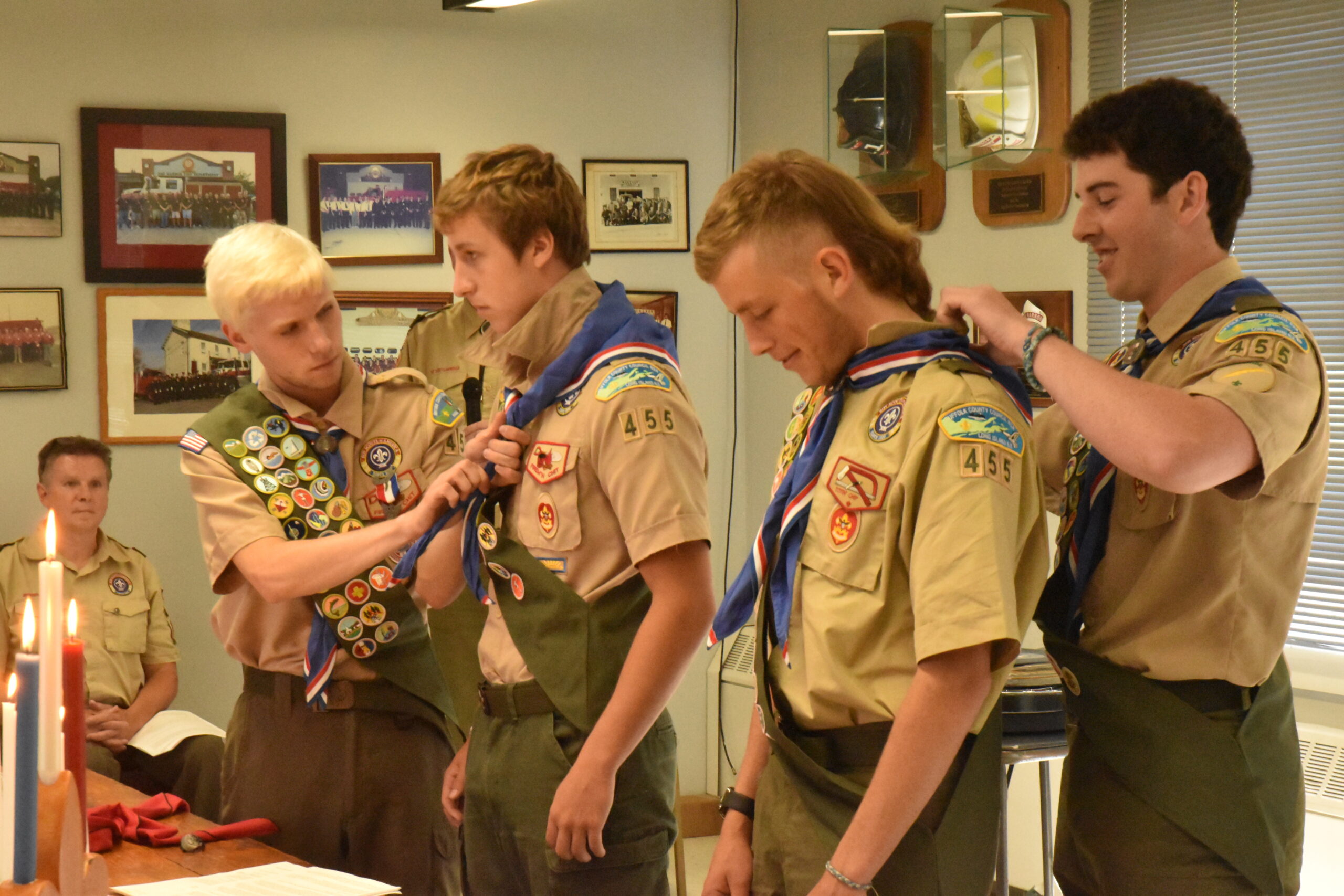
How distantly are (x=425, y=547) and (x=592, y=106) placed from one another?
10.1ft

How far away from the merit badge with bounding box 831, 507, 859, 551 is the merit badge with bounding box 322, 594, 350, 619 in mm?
927

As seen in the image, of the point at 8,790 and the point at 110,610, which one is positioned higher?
the point at 8,790

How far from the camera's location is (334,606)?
2043mm

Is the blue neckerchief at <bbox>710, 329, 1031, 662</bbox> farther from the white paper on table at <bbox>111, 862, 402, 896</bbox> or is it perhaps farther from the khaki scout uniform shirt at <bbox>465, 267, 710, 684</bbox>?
the white paper on table at <bbox>111, 862, 402, 896</bbox>

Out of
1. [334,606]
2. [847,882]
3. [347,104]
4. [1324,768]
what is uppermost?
[347,104]

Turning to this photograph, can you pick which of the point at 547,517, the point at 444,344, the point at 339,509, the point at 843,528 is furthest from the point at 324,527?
the point at 444,344

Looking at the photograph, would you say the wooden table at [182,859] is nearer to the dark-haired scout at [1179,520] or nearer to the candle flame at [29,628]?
the candle flame at [29,628]

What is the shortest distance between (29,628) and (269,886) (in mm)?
840

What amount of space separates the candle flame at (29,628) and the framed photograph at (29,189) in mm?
3563

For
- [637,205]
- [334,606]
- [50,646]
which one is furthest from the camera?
[637,205]

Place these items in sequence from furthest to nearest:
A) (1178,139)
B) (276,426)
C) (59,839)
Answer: (276,426), (1178,139), (59,839)

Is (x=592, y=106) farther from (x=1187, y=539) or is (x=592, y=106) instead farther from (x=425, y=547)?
(x=1187, y=539)

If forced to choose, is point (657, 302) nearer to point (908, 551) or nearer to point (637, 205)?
point (637, 205)

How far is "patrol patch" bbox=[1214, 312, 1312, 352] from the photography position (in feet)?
4.94
